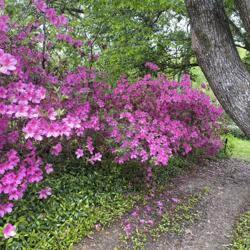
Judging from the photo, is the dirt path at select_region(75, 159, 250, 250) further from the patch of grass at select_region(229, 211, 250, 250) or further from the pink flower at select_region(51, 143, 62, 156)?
the pink flower at select_region(51, 143, 62, 156)

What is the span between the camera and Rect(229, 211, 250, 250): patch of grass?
3.47 meters

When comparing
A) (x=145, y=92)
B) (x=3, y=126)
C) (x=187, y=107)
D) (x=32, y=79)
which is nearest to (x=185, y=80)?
(x=187, y=107)

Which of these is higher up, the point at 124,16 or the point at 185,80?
the point at 124,16

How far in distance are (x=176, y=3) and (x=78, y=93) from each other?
2961mm

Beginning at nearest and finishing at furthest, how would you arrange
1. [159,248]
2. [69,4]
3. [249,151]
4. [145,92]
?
[159,248] < [145,92] < [69,4] < [249,151]

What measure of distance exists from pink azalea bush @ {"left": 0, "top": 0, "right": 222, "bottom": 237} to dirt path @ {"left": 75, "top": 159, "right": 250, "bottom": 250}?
649 mm

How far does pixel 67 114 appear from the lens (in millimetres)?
3318

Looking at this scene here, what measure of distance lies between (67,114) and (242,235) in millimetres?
2344

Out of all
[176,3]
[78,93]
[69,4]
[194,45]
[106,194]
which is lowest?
[106,194]

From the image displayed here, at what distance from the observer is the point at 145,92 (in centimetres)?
462

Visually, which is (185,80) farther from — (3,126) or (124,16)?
(3,126)

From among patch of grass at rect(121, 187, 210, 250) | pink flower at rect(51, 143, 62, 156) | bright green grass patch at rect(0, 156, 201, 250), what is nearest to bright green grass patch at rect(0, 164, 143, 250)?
bright green grass patch at rect(0, 156, 201, 250)

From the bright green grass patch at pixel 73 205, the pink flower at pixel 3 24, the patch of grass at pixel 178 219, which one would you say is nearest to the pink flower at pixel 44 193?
the bright green grass patch at pixel 73 205

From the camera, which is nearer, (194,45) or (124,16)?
(194,45)
